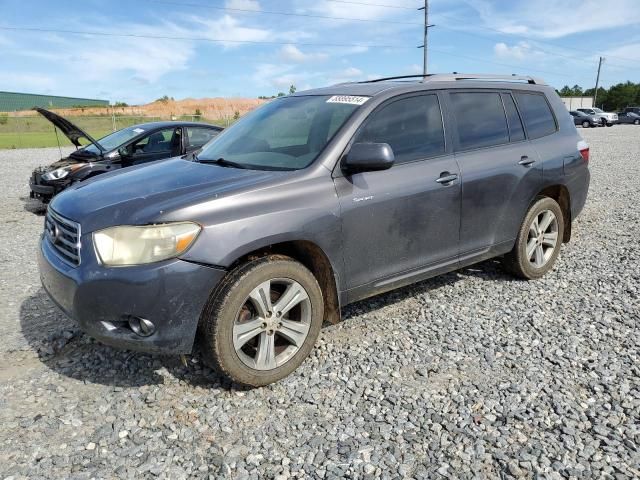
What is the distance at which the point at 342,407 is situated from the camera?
290 cm

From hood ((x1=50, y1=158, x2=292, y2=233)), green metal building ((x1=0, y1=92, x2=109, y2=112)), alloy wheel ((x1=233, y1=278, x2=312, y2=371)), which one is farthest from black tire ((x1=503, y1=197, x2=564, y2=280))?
green metal building ((x1=0, y1=92, x2=109, y2=112))

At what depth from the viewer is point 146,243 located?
2.71m

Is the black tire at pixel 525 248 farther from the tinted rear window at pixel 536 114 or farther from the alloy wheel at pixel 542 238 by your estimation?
the tinted rear window at pixel 536 114

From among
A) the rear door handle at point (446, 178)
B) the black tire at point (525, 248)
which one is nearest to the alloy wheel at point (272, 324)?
the rear door handle at point (446, 178)

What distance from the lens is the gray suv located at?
274 centimetres

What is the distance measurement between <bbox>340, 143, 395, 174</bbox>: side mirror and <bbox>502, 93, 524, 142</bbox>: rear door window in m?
1.85

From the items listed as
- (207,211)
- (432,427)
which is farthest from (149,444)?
(432,427)

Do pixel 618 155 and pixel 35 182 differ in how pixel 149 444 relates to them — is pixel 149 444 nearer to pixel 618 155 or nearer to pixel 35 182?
pixel 35 182

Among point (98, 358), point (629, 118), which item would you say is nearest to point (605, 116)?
point (629, 118)

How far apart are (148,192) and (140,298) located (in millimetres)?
710

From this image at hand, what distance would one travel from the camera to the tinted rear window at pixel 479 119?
408cm

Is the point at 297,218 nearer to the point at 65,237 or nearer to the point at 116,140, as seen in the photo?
the point at 65,237

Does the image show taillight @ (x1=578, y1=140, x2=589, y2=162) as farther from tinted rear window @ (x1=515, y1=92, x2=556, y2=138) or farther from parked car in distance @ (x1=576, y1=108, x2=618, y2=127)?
parked car in distance @ (x1=576, y1=108, x2=618, y2=127)

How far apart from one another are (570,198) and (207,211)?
153 inches
